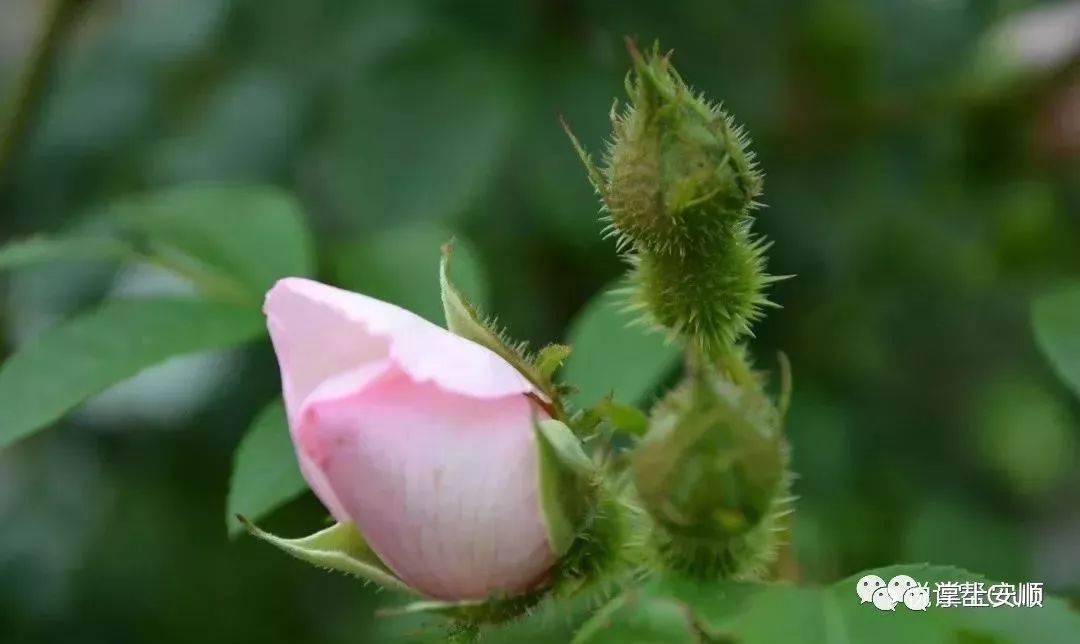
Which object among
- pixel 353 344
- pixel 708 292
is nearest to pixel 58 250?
pixel 353 344

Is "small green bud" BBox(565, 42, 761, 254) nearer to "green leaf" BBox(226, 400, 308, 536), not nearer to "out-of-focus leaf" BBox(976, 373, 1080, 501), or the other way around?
"green leaf" BBox(226, 400, 308, 536)

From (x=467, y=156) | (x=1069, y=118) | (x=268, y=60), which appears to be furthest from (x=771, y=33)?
(x=268, y=60)

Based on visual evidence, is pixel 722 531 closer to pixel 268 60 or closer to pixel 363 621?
pixel 363 621

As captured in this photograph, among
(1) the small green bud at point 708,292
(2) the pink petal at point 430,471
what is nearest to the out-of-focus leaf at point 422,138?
(1) the small green bud at point 708,292

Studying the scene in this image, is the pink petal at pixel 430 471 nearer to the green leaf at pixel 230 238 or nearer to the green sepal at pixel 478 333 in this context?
the green sepal at pixel 478 333

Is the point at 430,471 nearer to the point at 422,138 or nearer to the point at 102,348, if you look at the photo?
the point at 102,348
